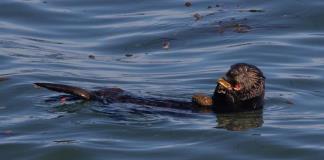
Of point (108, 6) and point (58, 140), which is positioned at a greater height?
point (108, 6)

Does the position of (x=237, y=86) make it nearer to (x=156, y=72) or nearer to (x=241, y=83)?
(x=241, y=83)

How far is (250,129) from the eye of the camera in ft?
33.7

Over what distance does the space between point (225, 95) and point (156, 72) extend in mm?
2922

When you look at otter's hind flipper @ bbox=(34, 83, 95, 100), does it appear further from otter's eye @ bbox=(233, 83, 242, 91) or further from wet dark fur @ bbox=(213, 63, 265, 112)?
otter's eye @ bbox=(233, 83, 242, 91)

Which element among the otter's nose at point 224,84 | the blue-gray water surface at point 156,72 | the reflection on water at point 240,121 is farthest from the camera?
the reflection on water at point 240,121

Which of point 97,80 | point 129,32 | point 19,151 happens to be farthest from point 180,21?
point 19,151

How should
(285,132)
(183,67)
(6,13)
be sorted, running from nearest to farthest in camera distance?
1. (285,132)
2. (183,67)
3. (6,13)

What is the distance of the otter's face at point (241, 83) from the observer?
407 inches

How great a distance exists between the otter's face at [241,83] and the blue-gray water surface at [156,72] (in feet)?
0.76

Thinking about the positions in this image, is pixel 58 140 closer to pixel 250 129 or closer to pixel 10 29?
pixel 250 129

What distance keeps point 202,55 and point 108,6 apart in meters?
4.19

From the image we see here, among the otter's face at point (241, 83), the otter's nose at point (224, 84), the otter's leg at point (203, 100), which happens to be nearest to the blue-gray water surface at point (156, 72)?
the otter's leg at point (203, 100)

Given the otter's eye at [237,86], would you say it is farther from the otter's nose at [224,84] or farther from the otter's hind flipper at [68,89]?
the otter's hind flipper at [68,89]

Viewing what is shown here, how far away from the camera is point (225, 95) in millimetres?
10336
